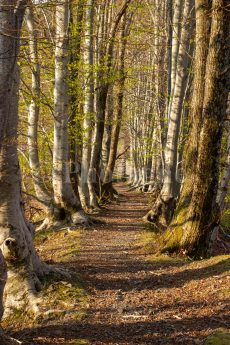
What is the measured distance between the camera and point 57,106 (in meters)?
11.2

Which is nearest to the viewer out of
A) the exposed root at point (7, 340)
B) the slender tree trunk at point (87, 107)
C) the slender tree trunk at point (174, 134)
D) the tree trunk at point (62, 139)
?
the exposed root at point (7, 340)

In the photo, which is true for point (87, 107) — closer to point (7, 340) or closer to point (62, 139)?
point (62, 139)

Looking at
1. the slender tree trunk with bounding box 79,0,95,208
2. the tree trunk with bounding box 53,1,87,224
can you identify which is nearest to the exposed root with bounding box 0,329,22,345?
the tree trunk with bounding box 53,1,87,224

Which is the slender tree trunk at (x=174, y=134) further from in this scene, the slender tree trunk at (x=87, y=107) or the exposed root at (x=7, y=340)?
the exposed root at (x=7, y=340)

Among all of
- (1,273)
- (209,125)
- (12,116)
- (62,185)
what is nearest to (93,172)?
(62,185)

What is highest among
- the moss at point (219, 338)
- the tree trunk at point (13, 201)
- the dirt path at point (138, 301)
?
the tree trunk at point (13, 201)

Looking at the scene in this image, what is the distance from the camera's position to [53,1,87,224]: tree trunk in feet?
35.7

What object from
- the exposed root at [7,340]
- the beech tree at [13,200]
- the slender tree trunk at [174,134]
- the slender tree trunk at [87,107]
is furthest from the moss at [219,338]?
the slender tree trunk at [87,107]

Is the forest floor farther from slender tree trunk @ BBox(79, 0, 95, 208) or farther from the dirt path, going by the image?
slender tree trunk @ BBox(79, 0, 95, 208)

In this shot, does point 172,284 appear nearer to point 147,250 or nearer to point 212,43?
point 147,250

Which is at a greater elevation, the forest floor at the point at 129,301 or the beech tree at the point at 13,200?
the beech tree at the point at 13,200

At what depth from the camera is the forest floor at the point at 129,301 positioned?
4.85 metres

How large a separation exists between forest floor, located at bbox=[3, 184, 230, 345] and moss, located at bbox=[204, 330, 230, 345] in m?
0.19

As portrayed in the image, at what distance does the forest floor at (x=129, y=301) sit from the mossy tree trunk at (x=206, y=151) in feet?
2.00
